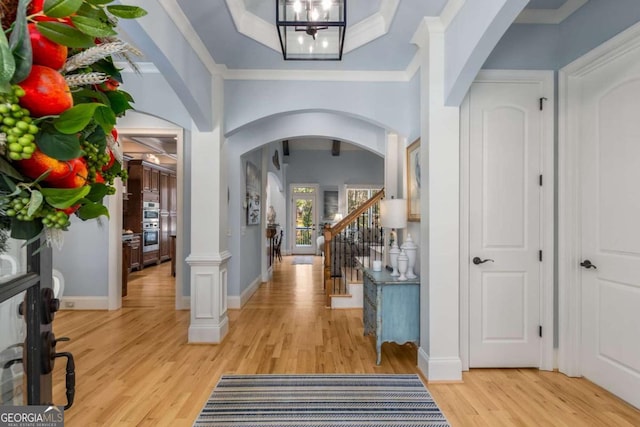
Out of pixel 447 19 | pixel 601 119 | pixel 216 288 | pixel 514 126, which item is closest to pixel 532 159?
pixel 514 126

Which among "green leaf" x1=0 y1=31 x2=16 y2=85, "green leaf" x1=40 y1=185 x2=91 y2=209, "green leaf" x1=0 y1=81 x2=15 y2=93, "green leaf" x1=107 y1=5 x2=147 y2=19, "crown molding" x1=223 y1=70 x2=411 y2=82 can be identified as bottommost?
"green leaf" x1=40 y1=185 x2=91 y2=209

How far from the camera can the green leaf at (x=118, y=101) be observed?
63 cm

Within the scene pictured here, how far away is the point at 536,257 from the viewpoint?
2.88m

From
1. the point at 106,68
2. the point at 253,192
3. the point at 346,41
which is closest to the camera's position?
the point at 106,68

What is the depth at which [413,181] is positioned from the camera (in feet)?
11.2

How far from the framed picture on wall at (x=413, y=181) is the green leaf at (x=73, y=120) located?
3.05 m

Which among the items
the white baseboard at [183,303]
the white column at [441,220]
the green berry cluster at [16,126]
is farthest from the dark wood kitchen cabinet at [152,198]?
the green berry cluster at [16,126]

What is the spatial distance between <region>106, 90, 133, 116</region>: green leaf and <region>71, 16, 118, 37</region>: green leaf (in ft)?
0.51

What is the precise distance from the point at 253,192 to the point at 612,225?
475 cm

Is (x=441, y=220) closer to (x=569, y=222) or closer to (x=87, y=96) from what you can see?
(x=569, y=222)

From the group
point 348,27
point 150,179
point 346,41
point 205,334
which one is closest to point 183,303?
point 205,334

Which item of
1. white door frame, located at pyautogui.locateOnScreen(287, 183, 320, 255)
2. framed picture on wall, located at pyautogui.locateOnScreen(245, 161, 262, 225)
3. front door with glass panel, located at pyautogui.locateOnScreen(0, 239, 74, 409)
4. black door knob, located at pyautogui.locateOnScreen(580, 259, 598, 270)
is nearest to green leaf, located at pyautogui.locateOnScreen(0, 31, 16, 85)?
front door with glass panel, located at pyautogui.locateOnScreen(0, 239, 74, 409)

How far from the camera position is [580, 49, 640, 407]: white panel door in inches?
92.4

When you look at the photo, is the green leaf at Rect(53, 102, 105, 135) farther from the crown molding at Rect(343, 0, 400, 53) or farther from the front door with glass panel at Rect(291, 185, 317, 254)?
the front door with glass panel at Rect(291, 185, 317, 254)
